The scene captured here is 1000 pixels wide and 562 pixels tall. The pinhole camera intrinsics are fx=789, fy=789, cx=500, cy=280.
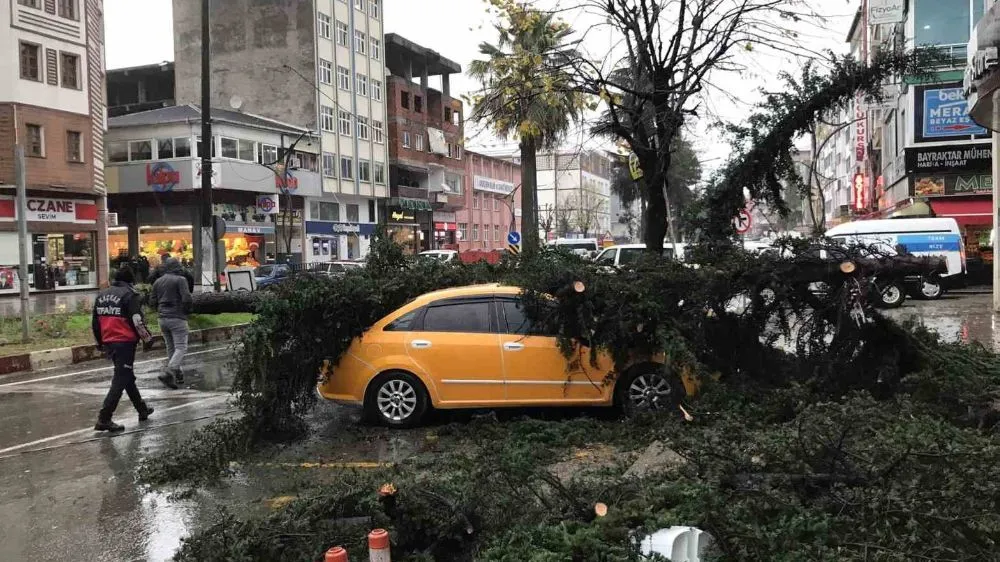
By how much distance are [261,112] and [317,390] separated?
150ft

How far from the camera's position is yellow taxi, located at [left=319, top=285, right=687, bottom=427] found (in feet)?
25.1

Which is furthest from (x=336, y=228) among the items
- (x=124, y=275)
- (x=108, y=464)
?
(x=108, y=464)

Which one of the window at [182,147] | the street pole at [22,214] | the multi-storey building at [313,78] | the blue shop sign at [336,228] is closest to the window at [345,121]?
the multi-storey building at [313,78]

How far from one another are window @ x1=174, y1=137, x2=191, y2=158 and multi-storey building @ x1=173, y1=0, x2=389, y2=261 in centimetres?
937

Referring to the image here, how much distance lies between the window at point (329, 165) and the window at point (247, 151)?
23.7 feet

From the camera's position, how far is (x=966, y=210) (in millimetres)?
31156

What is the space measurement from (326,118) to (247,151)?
8.73 meters

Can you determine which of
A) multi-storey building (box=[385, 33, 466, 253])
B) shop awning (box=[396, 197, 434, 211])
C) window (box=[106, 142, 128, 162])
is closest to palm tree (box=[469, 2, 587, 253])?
window (box=[106, 142, 128, 162])

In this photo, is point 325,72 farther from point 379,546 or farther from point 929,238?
point 379,546

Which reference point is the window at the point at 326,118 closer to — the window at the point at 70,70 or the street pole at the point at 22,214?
the window at the point at 70,70

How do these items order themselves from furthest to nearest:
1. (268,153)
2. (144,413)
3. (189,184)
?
(268,153) < (189,184) < (144,413)

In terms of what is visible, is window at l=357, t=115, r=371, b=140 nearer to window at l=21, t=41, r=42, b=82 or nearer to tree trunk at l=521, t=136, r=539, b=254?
window at l=21, t=41, r=42, b=82

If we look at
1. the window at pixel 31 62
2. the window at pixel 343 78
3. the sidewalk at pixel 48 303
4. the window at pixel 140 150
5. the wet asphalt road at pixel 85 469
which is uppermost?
the window at pixel 343 78

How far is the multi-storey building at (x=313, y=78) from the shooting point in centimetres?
4928
